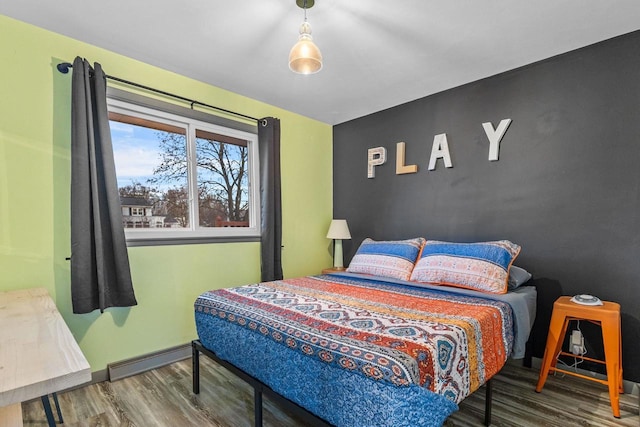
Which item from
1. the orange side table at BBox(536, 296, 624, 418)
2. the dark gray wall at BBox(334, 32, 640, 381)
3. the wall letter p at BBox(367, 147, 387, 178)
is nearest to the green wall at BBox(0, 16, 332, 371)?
the wall letter p at BBox(367, 147, 387, 178)

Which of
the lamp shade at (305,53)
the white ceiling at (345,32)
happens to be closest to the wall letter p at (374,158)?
the white ceiling at (345,32)

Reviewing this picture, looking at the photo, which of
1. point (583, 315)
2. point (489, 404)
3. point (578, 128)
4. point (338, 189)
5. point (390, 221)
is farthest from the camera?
point (338, 189)

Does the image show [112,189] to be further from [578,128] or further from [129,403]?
[578,128]

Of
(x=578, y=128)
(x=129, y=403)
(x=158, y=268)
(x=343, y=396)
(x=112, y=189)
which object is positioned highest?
(x=578, y=128)

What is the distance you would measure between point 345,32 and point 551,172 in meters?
1.88

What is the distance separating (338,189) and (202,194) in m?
1.70

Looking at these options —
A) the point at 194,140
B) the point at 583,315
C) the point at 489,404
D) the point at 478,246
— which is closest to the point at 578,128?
the point at 478,246

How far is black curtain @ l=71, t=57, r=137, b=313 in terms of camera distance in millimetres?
2027

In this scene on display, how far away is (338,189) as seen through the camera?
3.91 meters

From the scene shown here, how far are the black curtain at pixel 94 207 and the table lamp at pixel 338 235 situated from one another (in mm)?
2049

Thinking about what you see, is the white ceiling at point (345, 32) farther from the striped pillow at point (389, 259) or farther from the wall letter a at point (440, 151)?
the striped pillow at point (389, 259)

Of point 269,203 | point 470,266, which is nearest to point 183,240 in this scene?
point 269,203

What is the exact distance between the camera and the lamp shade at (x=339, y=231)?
3528 millimetres

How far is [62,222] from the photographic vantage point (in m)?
2.07
